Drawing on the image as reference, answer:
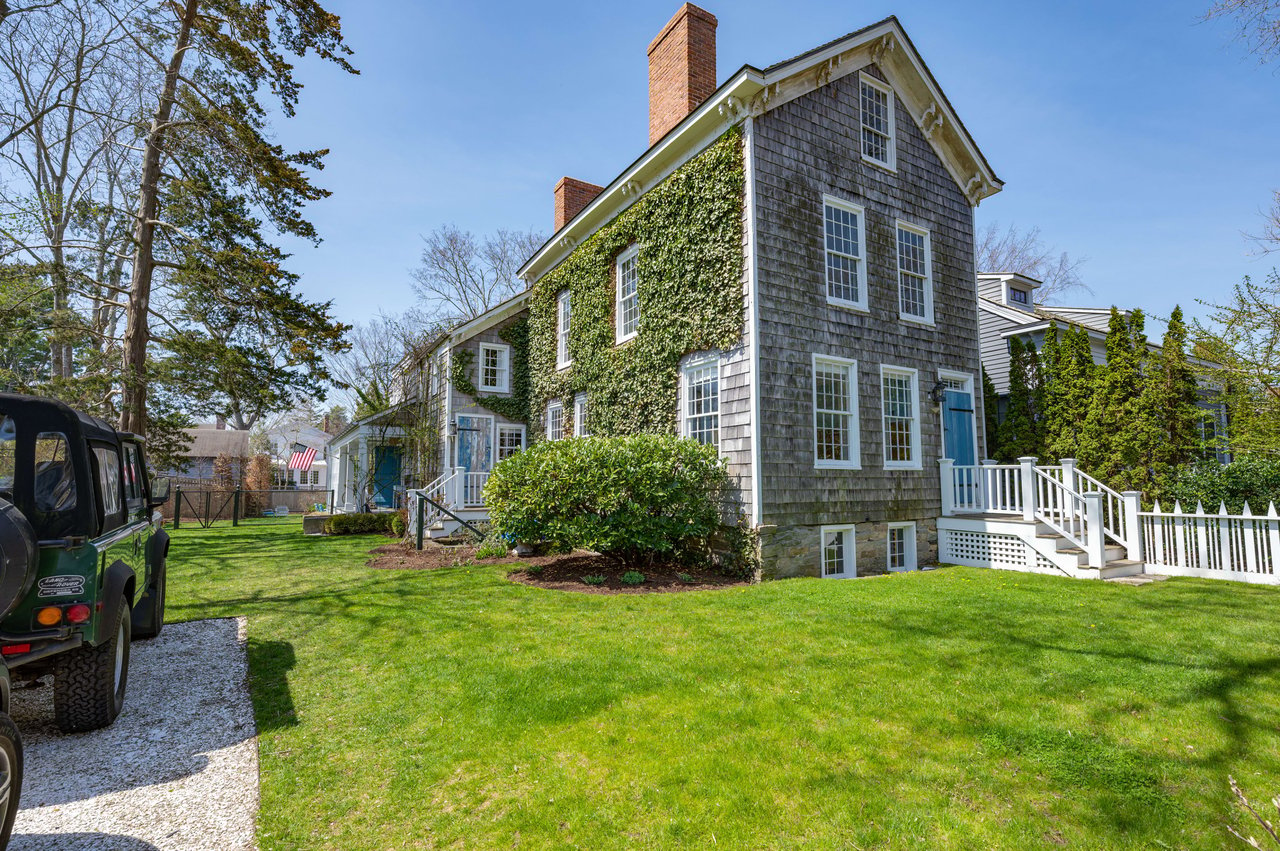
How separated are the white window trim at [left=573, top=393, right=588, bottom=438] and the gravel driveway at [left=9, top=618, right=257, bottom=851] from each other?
916cm

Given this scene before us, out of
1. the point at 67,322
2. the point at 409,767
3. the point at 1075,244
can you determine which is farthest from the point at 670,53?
the point at 1075,244

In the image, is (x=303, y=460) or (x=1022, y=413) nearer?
(x=1022, y=413)

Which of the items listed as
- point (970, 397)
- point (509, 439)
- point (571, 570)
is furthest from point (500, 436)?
point (970, 397)

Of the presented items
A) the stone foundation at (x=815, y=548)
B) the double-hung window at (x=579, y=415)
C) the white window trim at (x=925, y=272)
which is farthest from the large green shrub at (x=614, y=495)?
the white window trim at (x=925, y=272)

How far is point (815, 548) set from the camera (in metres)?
9.66

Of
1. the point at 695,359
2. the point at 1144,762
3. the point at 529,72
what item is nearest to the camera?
the point at 1144,762

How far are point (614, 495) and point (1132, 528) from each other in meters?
8.20

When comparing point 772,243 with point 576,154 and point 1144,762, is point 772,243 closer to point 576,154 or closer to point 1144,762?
point 1144,762

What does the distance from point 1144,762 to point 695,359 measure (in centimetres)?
802

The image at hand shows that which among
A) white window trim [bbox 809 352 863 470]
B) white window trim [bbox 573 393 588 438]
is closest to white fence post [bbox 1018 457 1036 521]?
white window trim [bbox 809 352 863 470]

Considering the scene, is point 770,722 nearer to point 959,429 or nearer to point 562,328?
point 959,429

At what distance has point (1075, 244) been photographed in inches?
1155

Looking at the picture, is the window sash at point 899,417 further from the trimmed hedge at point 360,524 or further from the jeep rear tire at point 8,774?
the trimmed hedge at point 360,524

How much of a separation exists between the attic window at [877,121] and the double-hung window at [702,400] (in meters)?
5.11
